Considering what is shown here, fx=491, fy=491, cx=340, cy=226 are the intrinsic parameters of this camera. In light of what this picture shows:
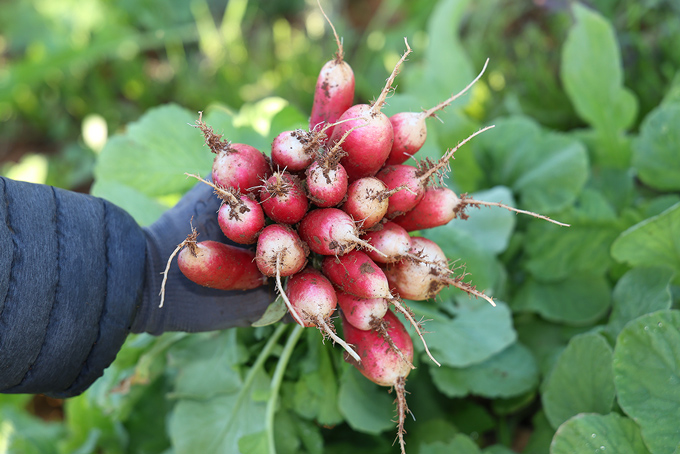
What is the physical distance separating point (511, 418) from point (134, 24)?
119 inches

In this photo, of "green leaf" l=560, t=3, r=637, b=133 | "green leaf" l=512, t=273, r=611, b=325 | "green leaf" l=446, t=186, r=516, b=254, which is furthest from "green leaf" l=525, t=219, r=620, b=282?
"green leaf" l=560, t=3, r=637, b=133

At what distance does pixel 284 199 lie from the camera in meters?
0.74

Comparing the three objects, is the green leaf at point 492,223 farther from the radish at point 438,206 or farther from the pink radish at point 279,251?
the pink radish at point 279,251

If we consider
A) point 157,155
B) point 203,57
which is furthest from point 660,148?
point 203,57

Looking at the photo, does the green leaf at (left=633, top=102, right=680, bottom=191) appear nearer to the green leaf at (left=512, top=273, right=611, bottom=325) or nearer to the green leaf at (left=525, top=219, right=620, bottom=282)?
the green leaf at (left=525, top=219, right=620, bottom=282)

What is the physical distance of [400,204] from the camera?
81 cm

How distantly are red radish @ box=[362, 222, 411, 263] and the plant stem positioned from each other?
349 mm

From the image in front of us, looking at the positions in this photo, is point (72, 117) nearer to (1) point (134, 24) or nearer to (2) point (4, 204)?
(1) point (134, 24)

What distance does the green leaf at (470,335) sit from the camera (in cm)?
113

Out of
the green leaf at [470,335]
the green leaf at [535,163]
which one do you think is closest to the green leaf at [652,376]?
the green leaf at [470,335]

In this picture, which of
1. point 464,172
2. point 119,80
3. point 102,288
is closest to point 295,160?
point 102,288

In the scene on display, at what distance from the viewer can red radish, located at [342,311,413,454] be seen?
2.60ft

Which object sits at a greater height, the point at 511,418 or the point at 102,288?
the point at 102,288

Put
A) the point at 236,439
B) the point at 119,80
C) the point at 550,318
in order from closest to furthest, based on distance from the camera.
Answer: the point at 236,439 < the point at 550,318 < the point at 119,80
